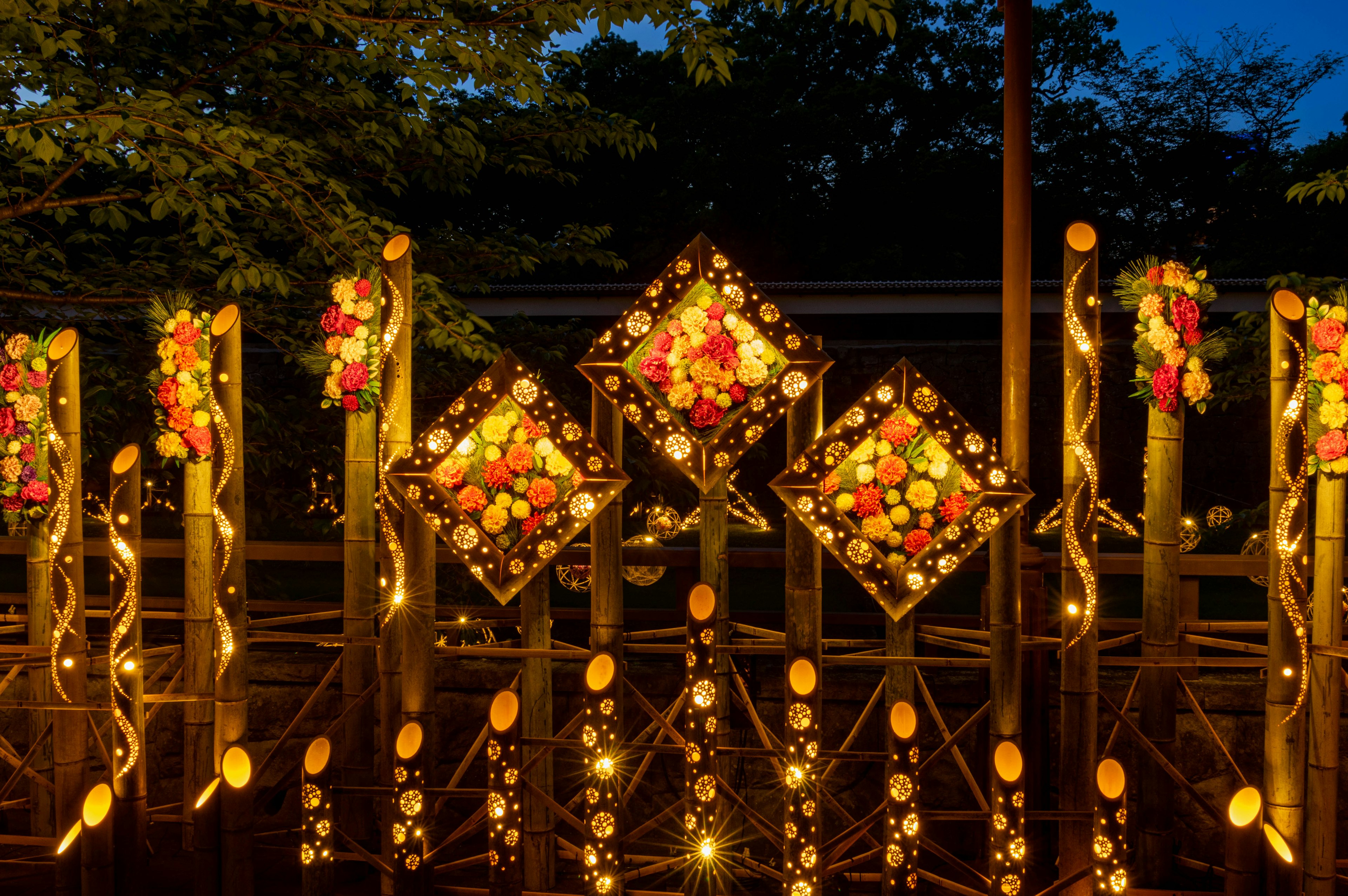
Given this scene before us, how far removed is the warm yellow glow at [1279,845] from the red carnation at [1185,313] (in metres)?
1.68

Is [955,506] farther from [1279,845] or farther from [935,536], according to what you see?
[1279,845]

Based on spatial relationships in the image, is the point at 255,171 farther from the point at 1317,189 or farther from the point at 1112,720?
the point at 1317,189

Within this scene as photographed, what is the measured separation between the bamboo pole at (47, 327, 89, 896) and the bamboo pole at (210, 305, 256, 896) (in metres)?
0.49

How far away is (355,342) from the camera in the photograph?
10.8 feet

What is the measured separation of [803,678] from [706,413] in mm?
911

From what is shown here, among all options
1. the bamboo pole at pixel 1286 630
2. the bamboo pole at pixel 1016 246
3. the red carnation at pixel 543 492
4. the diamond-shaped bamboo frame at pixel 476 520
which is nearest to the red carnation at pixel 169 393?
the diamond-shaped bamboo frame at pixel 476 520

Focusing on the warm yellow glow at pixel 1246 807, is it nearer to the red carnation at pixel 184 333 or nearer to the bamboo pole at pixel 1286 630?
the bamboo pole at pixel 1286 630

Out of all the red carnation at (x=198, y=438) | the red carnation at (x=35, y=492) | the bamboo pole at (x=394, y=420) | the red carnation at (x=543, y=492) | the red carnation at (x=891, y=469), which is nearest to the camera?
the red carnation at (x=891, y=469)

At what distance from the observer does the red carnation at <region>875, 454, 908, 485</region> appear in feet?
9.45

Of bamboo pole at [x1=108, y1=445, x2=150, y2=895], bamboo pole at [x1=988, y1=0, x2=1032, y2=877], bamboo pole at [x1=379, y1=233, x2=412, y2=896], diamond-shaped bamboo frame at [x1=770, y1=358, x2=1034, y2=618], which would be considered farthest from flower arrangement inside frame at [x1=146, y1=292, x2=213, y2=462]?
bamboo pole at [x1=988, y1=0, x2=1032, y2=877]

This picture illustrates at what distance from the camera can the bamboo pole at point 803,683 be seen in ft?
9.59

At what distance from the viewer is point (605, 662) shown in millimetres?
2971

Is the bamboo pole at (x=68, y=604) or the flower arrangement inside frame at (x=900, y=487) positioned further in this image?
the bamboo pole at (x=68, y=604)

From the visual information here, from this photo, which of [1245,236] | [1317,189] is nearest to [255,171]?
[1317,189]
